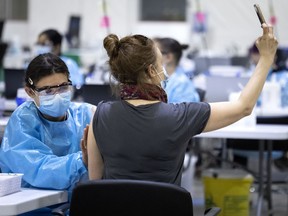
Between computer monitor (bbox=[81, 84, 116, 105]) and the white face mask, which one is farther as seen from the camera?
computer monitor (bbox=[81, 84, 116, 105])

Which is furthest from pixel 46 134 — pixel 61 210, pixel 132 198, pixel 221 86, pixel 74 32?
pixel 74 32

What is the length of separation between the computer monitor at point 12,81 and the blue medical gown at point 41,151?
2823 mm

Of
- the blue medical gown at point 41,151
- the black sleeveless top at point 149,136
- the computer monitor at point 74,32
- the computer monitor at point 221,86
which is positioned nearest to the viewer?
the black sleeveless top at point 149,136

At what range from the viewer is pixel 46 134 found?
250 cm

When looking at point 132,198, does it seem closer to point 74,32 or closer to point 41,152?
point 41,152

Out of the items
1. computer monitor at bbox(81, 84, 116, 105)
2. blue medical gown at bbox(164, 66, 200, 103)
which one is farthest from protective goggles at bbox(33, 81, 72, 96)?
blue medical gown at bbox(164, 66, 200, 103)

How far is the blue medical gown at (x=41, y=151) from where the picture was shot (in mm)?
2334

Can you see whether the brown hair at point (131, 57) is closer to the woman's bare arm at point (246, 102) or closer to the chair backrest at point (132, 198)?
the woman's bare arm at point (246, 102)

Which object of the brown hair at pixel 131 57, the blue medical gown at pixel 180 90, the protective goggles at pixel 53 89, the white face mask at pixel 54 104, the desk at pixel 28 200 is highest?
the brown hair at pixel 131 57

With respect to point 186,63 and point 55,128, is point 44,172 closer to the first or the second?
point 55,128

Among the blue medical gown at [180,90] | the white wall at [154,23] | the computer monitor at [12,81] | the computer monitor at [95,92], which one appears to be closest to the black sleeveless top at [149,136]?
the computer monitor at [95,92]

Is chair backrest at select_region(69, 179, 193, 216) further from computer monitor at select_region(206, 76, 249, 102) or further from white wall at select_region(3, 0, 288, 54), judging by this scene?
white wall at select_region(3, 0, 288, 54)

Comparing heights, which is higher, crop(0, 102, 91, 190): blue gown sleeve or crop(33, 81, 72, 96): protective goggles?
crop(33, 81, 72, 96): protective goggles

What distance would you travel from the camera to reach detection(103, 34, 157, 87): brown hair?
2.11 metres
